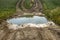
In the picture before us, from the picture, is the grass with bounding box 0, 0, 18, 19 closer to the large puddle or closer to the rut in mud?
the large puddle

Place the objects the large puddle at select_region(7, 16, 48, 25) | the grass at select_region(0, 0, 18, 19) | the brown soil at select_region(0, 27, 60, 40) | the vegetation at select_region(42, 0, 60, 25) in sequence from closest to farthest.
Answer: the brown soil at select_region(0, 27, 60, 40) < the large puddle at select_region(7, 16, 48, 25) < the vegetation at select_region(42, 0, 60, 25) < the grass at select_region(0, 0, 18, 19)

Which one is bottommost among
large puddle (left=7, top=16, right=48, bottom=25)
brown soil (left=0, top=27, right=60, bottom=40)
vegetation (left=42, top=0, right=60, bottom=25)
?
brown soil (left=0, top=27, right=60, bottom=40)

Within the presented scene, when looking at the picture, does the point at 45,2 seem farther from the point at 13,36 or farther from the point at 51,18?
the point at 13,36

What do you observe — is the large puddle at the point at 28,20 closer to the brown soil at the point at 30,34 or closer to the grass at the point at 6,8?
the grass at the point at 6,8

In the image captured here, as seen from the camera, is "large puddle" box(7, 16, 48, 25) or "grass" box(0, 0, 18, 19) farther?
"grass" box(0, 0, 18, 19)

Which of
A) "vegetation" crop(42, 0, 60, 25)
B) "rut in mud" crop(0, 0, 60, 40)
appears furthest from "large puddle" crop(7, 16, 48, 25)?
"rut in mud" crop(0, 0, 60, 40)

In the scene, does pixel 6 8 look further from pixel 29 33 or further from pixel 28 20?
pixel 29 33

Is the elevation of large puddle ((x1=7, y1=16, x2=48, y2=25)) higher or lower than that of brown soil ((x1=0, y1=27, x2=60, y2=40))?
higher
